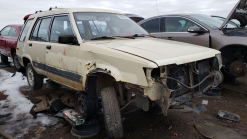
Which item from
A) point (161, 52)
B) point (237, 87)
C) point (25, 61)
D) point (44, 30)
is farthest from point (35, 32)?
point (237, 87)

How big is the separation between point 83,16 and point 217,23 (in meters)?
3.57

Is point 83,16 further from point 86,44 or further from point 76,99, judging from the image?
point 76,99

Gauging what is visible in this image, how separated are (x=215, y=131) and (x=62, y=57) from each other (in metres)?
2.70

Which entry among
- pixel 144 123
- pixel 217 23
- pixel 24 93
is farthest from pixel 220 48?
pixel 24 93

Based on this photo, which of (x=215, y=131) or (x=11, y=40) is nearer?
(x=215, y=131)

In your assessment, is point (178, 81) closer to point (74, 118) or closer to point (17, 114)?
point (74, 118)

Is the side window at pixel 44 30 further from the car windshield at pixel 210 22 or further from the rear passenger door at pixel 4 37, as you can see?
the rear passenger door at pixel 4 37

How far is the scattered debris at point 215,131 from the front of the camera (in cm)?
317

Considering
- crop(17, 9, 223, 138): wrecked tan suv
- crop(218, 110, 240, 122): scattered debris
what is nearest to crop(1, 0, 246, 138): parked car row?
crop(17, 9, 223, 138): wrecked tan suv

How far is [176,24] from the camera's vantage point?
5.70m

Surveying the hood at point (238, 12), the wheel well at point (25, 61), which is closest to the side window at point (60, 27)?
the wheel well at point (25, 61)

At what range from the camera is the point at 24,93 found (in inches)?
204

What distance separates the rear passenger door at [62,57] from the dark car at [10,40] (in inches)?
153

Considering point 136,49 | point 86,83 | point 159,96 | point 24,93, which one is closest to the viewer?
point 159,96
